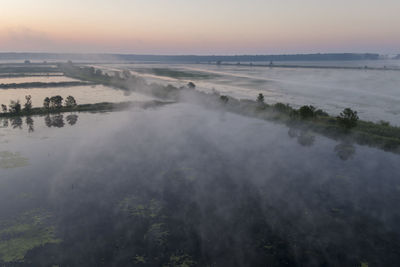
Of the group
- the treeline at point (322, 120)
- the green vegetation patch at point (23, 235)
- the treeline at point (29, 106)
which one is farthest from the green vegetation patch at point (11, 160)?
the treeline at point (322, 120)

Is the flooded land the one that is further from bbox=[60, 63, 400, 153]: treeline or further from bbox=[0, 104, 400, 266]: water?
bbox=[60, 63, 400, 153]: treeline

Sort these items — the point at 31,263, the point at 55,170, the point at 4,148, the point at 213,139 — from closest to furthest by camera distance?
the point at 31,263 → the point at 55,170 → the point at 4,148 → the point at 213,139

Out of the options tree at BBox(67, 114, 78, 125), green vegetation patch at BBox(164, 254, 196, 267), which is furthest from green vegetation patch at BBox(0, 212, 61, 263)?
tree at BBox(67, 114, 78, 125)

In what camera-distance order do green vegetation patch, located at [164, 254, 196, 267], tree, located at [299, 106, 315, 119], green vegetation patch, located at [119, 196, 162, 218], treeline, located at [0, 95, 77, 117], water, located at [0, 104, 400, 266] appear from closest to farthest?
1. green vegetation patch, located at [164, 254, 196, 267]
2. water, located at [0, 104, 400, 266]
3. green vegetation patch, located at [119, 196, 162, 218]
4. tree, located at [299, 106, 315, 119]
5. treeline, located at [0, 95, 77, 117]

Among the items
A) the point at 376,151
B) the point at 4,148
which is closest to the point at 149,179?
the point at 4,148

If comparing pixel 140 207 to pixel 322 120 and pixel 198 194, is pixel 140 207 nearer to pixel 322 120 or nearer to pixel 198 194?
pixel 198 194

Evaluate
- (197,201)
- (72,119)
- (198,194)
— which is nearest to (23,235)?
(197,201)

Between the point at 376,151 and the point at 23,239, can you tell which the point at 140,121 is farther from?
the point at 376,151

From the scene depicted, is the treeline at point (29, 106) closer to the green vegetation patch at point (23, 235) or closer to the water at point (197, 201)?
the water at point (197, 201)
